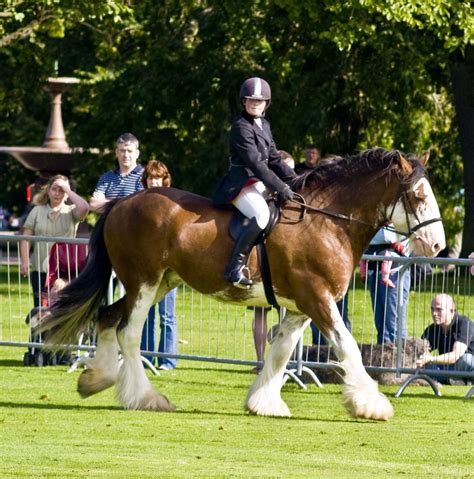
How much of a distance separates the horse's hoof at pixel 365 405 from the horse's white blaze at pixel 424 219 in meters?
1.33

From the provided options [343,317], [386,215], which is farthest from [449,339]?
[386,215]

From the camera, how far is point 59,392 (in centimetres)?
1400

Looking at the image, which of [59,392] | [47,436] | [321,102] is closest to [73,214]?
[59,392]

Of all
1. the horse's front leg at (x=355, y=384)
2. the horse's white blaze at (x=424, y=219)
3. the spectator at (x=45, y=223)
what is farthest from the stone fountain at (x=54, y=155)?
the horse's front leg at (x=355, y=384)

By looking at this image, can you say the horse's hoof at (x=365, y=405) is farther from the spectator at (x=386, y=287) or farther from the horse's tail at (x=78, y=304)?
the spectator at (x=386, y=287)

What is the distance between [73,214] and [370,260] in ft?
11.4

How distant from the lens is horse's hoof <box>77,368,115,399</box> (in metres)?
12.9

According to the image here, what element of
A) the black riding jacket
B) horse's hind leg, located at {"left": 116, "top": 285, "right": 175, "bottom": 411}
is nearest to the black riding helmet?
the black riding jacket

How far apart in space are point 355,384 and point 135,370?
1.99 m

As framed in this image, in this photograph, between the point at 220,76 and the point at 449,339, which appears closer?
the point at 449,339

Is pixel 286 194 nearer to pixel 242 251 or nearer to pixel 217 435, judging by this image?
pixel 242 251

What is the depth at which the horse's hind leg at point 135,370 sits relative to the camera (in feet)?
41.7

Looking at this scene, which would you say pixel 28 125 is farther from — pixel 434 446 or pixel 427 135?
pixel 434 446

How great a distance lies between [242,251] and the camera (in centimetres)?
1230
